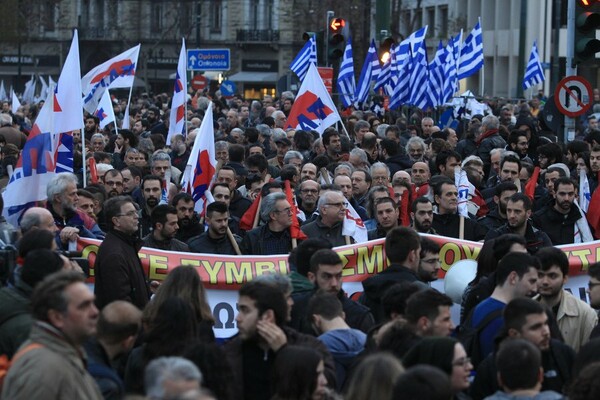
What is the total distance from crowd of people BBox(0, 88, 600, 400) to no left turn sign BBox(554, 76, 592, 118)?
68.5 inches

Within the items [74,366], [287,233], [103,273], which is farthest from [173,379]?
[287,233]

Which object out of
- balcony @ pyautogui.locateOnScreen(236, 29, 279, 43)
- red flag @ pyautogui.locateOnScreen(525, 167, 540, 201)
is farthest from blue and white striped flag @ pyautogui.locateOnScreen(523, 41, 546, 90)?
balcony @ pyautogui.locateOnScreen(236, 29, 279, 43)

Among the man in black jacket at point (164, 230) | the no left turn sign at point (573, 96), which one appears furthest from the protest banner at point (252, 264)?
the no left turn sign at point (573, 96)

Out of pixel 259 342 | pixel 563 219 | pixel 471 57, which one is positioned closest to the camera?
pixel 259 342

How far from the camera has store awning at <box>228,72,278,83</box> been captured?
265 feet

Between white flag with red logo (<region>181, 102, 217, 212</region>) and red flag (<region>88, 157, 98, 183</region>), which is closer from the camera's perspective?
white flag with red logo (<region>181, 102, 217, 212</region>)

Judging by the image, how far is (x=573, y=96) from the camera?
1697 cm

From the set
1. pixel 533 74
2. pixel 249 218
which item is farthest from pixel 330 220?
pixel 533 74

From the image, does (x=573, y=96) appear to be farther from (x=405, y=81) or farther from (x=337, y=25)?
(x=405, y=81)

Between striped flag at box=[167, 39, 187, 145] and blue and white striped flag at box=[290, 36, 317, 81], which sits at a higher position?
blue and white striped flag at box=[290, 36, 317, 81]

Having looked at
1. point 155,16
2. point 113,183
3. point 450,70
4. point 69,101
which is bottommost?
point 113,183

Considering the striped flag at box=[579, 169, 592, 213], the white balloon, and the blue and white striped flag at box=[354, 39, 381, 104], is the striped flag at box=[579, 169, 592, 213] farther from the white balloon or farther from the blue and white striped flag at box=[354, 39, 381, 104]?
the blue and white striped flag at box=[354, 39, 381, 104]

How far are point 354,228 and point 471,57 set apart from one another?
1590 cm

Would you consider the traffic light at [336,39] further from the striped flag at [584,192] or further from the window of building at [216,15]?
the window of building at [216,15]
